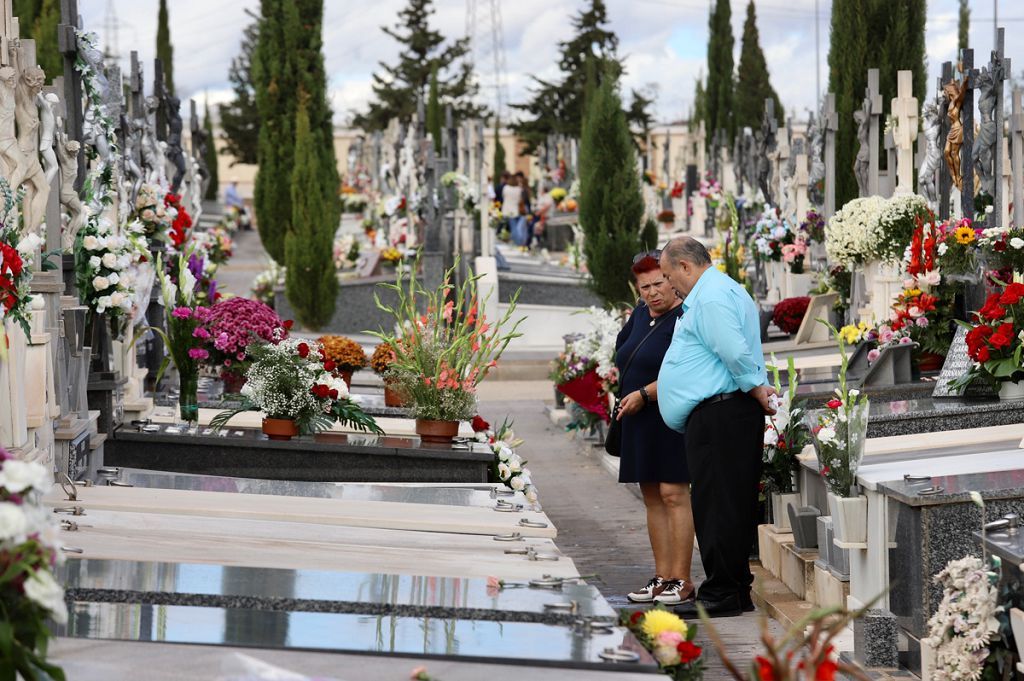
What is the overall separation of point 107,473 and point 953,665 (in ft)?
12.8

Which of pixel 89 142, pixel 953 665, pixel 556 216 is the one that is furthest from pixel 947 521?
pixel 556 216

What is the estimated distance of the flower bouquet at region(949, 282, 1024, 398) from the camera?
6.70 metres

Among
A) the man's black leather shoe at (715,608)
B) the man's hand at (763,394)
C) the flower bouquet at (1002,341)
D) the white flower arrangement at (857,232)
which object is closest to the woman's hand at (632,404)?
the man's hand at (763,394)

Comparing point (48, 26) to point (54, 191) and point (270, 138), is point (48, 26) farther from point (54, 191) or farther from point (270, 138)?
point (54, 191)

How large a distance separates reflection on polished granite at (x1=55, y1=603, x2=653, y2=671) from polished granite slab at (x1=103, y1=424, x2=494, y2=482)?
3.61 metres

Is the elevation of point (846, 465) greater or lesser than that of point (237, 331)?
lesser

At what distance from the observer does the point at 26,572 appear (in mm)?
2707

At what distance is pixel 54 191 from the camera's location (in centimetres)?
671

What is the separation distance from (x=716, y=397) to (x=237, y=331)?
381cm

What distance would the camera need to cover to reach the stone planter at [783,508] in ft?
23.2

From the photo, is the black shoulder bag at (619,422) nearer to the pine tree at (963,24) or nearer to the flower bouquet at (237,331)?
the flower bouquet at (237,331)

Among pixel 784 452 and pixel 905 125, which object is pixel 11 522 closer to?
pixel 784 452

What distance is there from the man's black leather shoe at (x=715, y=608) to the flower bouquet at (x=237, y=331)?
356cm

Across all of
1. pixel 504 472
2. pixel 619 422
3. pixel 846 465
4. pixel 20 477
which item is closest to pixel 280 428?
pixel 504 472
